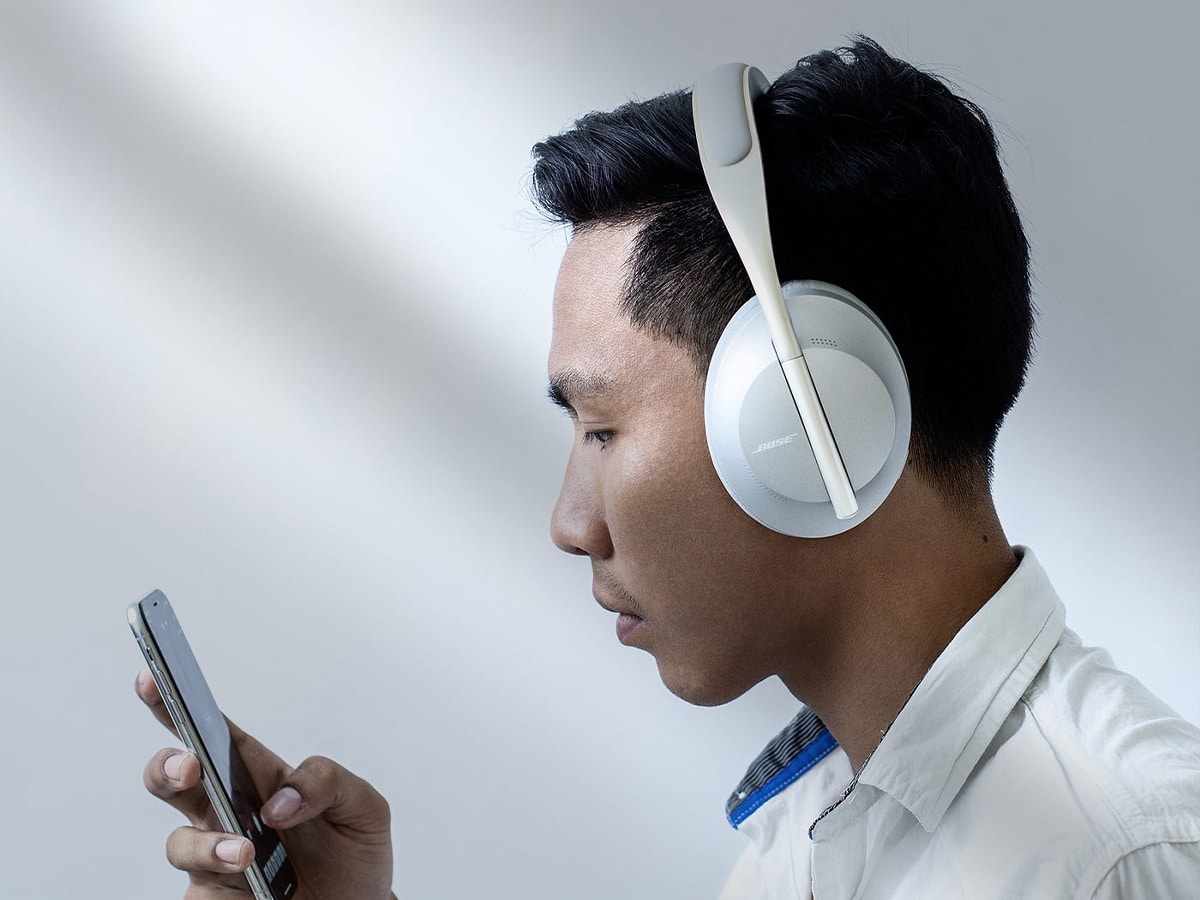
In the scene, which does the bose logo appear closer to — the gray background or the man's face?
the man's face

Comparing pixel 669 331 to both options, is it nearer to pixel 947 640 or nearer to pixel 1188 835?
pixel 947 640

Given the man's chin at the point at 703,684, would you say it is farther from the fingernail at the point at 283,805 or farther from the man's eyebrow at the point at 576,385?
the fingernail at the point at 283,805

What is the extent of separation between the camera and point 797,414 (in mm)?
738

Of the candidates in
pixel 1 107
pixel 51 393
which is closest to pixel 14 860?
pixel 51 393

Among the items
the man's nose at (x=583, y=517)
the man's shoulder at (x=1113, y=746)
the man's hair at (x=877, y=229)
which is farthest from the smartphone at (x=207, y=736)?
the man's shoulder at (x=1113, y=746)

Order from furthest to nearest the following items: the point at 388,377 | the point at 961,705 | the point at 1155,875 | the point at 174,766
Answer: the point at 388,377 < the point at 174,766 < the point at 961,705 < the point at 1155,875

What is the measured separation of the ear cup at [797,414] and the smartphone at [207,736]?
469mm

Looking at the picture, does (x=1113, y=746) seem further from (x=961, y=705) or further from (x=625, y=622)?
(x=625, y=622)

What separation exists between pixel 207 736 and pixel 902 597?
582 mm

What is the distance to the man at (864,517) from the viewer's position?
0.81 meters

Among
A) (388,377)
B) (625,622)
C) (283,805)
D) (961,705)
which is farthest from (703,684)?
(388,377)

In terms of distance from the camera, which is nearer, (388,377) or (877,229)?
(877,229)

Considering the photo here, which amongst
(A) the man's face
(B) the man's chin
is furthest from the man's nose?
(B) the man's chin

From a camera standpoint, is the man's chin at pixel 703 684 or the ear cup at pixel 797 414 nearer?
the ear cup at pixel 797 414
